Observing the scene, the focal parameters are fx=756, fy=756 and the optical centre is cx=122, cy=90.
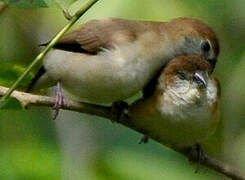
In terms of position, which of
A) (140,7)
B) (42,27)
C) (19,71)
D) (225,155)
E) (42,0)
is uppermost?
(42,0)

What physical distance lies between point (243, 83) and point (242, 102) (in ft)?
0.94

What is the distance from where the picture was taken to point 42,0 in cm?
234

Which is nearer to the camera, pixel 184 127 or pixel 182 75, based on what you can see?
pixel 184 127

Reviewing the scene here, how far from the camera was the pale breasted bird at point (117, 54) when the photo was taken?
144 inches

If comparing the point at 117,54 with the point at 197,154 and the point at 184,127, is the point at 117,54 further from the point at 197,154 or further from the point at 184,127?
the point at 197,154

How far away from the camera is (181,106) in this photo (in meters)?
3.72

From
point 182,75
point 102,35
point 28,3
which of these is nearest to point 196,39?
point 182,75

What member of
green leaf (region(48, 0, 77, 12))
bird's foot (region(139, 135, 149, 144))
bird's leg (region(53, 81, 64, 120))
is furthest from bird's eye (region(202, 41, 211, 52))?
green leaf (region(48, 0, 77, 12))

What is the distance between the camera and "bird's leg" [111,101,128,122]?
3.60m

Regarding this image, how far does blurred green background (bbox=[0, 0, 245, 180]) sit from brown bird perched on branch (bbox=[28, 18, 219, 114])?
0.36 ft

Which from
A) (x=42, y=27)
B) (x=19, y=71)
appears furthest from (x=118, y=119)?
(x=42, y=27)

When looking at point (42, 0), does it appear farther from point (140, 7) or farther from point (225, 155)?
point (225, 155)

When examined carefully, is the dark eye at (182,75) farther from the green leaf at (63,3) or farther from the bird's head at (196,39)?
the green leaf at (63,3)

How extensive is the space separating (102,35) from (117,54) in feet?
0.89
